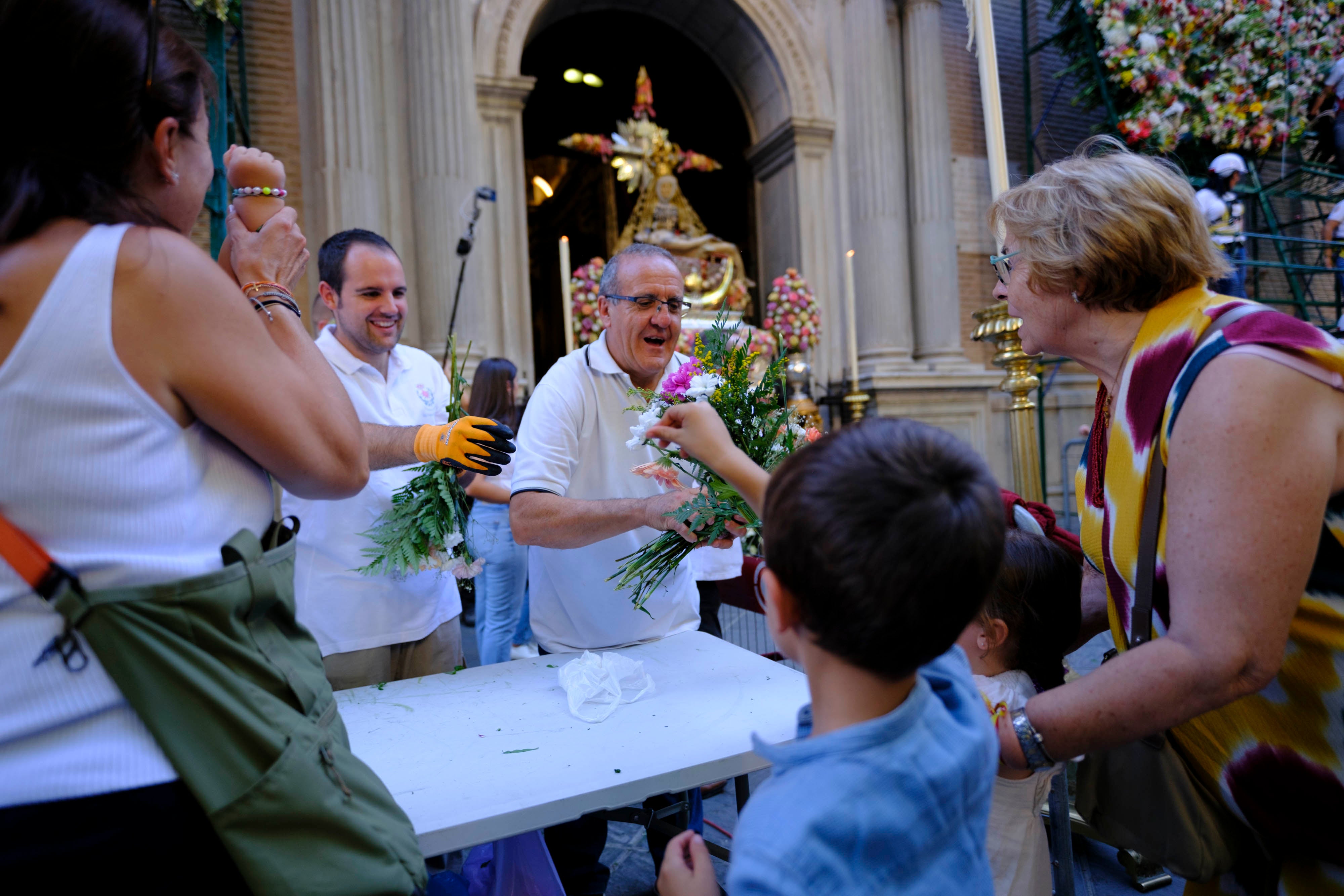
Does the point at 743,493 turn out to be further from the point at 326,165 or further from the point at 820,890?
the point at 326,165

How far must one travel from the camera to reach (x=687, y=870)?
108cm

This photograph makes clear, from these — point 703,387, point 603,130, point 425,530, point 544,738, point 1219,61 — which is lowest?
point 544,738

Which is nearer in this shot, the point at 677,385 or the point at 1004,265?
the point at 1004,265

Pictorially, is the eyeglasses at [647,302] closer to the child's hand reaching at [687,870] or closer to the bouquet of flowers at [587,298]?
the child's hand reaching at [687,870]

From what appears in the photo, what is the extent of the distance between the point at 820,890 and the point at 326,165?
6.58 meters

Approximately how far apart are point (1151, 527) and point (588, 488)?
153cm

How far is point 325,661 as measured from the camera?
2.38m

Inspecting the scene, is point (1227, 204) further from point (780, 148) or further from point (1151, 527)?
point (1151, 527)

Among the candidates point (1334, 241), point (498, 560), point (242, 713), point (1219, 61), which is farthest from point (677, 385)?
point (1219, 61)

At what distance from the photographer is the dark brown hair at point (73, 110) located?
35.2 inches

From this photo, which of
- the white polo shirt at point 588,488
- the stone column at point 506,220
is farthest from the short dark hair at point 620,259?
the stone column at point 506,220

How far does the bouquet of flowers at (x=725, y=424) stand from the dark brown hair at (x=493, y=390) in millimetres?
2449

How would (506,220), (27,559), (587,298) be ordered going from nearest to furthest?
(27,559)
(587,298)
(506,220)

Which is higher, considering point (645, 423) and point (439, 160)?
point (439, 160)
